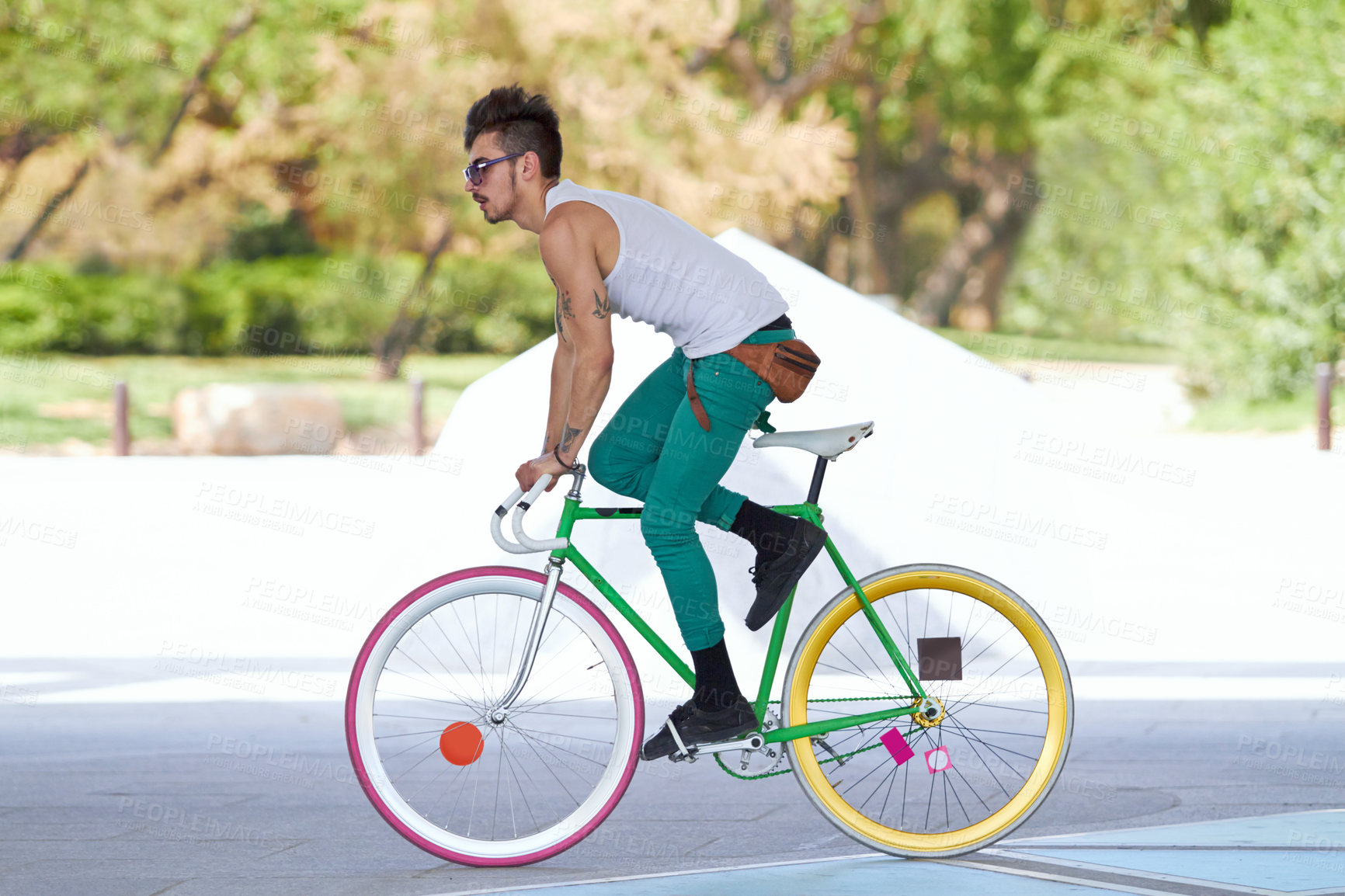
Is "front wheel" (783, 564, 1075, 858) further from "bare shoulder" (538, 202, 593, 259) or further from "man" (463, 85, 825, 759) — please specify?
"bare shoulder" (538, 202, 593, 259)

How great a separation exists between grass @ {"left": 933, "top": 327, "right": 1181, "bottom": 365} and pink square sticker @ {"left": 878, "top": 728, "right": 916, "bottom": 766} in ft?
81.9

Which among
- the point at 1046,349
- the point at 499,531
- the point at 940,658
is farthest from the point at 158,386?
the point at 940,658

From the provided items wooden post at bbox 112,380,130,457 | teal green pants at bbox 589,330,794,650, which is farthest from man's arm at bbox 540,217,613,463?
wooden post at bbox 112,380,130,457

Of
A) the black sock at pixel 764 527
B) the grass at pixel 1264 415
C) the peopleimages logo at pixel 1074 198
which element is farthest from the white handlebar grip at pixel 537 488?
the peopleimages logo at pixel 1074 198

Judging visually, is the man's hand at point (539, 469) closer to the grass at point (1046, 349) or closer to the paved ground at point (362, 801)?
the paved ground at point (362, 801)

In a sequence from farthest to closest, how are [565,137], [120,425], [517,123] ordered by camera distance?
[565,137], [120,425], [517,123]

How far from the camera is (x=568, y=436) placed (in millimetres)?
3594

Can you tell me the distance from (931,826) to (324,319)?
21891mm

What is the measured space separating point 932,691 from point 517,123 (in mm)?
1744

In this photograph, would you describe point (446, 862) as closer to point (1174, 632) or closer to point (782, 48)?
point (1174, 632)

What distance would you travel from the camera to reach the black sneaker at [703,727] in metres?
3.69

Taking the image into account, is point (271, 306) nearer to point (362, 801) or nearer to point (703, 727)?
point (362, 801)

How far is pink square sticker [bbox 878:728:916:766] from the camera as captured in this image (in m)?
3.82

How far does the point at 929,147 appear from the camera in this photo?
3381cm
